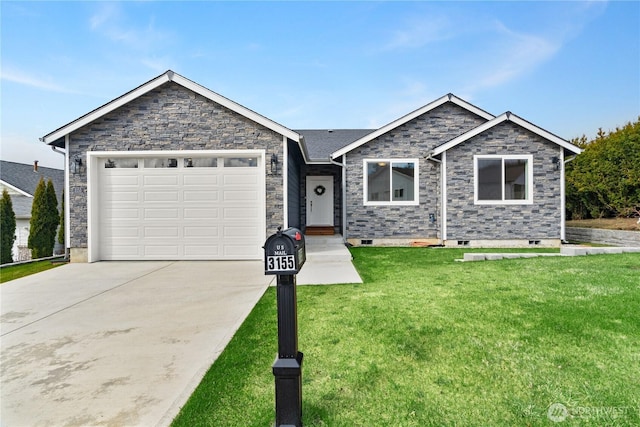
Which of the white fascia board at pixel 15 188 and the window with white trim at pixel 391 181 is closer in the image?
the window with white trim at pixel 391 181

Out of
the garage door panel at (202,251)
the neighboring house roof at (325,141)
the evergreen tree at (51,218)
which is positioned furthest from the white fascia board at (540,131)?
the evergreen tree at (51,218)

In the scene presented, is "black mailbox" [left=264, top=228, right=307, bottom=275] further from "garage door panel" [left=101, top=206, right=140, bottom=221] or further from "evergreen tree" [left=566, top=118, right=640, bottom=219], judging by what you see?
"evergreen tree" [left=566, top=118, right=640, bottom=219]

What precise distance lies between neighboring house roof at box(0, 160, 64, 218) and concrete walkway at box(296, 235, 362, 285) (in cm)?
1432

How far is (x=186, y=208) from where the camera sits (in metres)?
8.83

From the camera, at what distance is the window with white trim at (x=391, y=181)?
11.1 m

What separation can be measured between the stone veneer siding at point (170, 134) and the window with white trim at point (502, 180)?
6619 mm

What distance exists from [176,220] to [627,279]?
9.64 metres

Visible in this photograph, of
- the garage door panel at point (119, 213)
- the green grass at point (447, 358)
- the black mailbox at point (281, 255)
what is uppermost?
the garage door panel at point (119, 213)

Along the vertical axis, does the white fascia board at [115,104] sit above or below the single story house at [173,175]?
above

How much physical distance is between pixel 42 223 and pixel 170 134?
611 centimetres

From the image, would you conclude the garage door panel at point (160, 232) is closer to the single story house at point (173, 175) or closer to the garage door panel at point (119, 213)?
the single story house at point (173, 175)

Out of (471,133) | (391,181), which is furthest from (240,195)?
(471,133)

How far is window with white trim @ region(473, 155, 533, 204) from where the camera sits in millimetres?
10570

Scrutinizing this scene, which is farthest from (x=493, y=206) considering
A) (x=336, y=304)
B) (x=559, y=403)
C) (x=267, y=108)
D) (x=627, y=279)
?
(x=267, y=108)
